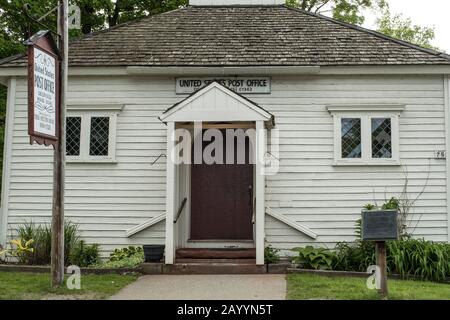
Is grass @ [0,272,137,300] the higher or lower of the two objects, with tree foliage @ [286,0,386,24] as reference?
lower

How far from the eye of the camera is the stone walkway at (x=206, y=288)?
7431mm

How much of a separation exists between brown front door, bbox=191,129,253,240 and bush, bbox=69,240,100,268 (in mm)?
2063

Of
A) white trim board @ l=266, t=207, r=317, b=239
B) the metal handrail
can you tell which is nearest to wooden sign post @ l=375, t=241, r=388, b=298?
white trim board @ l=266, t=207, r=317, b=239

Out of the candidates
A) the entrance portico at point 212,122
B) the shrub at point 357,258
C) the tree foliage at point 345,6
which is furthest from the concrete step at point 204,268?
the tree foliage at point 345,6

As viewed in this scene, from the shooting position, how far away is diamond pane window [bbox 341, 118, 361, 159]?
441 inches

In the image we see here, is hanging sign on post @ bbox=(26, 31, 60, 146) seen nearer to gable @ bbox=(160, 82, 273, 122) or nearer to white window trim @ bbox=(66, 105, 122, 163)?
gable @ bbox=(160, 82, 273, 122)

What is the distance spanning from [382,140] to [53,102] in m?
6.87

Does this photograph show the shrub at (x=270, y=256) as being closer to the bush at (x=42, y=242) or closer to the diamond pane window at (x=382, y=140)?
the diamond pane window at (x=382, y=140)

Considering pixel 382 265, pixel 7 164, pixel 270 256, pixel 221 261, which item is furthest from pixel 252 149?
pixel 7 164

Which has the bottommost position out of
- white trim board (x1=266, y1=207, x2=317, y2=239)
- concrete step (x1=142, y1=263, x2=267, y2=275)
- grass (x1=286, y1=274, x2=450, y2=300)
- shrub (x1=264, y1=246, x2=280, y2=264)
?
grass (x1=286, y1=274, x2=450, y2=300)

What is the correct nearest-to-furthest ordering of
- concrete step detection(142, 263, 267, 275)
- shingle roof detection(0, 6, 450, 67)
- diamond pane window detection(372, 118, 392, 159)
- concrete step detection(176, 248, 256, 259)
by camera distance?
concrete step detection(142, 263, 267, 275) < concrete step detection(176, 248, 256, 259) < diamond pane window detection(372, 118, 392, 159) < shingle roof detection(0, 6, 450, 67)

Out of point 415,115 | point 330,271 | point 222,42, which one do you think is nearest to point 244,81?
point 222,42

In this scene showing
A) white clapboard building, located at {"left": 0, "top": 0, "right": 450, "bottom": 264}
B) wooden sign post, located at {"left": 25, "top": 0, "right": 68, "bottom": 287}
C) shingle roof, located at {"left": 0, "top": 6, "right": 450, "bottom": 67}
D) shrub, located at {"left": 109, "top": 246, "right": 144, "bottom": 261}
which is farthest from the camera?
shingle roof, located at {"left": 0, "top": 6, "right": 450, "bottom": 67}

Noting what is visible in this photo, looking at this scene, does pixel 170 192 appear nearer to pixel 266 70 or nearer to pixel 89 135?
pixel 89 135
